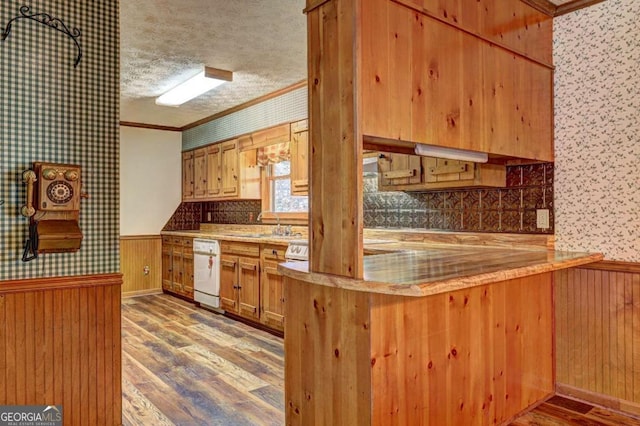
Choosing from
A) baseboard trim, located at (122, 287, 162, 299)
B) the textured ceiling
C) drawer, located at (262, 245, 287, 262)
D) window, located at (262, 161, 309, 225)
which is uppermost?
the textured ceiling

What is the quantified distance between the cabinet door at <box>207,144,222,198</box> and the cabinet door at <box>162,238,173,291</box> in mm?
982

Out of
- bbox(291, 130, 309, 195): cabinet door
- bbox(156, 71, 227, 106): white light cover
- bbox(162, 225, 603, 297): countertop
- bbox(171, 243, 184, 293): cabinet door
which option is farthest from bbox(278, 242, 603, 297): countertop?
bbox(171, 243, 184, 293): cabinet door

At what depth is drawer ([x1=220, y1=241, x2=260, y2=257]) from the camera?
4417 millimetres

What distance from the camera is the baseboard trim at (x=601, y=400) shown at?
2609 mm

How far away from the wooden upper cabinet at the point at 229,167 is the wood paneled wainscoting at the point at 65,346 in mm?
3312

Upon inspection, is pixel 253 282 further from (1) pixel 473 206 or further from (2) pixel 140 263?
(2) pixel 140 263

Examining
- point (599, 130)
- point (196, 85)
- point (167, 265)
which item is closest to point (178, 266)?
point (167, 265)

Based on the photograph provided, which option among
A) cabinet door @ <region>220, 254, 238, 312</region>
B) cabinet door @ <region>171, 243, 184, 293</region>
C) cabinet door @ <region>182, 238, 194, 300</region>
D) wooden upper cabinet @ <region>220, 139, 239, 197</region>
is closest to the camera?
cabinet door @ <region>220, 254, 238, 312</region>

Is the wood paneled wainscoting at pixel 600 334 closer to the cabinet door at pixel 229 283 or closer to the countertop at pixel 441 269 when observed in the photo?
the countertop at pixel 441 269

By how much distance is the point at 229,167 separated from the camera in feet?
18.4

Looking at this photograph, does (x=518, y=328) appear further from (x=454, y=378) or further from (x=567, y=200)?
(x=567, y=200)

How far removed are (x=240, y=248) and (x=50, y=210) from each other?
104 inches

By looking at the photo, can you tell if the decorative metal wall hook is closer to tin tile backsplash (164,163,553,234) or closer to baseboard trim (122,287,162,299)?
tin tile backsplash (164,163,553,234)

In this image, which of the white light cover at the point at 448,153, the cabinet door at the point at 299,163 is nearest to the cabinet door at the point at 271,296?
the cabinet door at the point at 299,163
